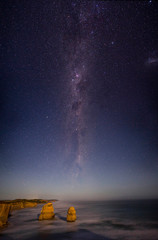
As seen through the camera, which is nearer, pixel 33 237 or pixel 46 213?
pixel 33 237

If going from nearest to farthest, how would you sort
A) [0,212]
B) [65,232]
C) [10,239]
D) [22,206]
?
[10,239], [65,232], [0,212], [22,206]

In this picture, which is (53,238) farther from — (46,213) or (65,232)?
(46,213)

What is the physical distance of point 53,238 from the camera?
23.5 metres

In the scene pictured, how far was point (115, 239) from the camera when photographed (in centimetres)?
2264

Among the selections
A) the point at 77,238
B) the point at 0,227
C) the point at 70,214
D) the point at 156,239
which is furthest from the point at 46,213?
the point at 156,239

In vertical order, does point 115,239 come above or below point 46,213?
below

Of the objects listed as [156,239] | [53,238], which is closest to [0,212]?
[53,238]

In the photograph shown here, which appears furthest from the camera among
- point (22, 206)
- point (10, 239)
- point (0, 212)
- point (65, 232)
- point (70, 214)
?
point (22, 206)

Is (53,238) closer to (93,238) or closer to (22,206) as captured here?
(93,238)

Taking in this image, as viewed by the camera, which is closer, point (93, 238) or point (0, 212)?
point (93, 238)

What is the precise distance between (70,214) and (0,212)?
1387 centimetres

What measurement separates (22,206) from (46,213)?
2856 inches

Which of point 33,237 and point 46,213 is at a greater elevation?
point 46,213

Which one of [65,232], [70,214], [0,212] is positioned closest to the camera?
[65,232]
